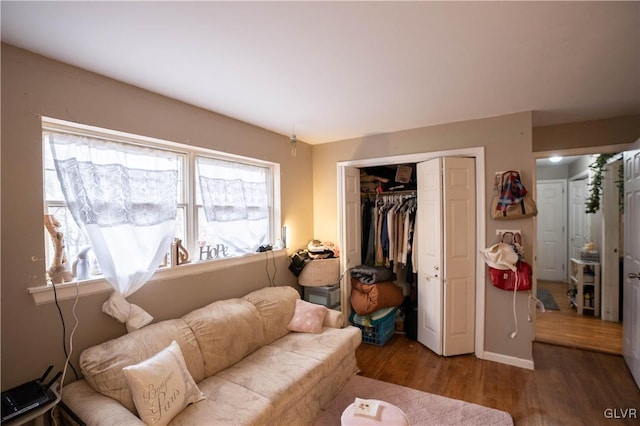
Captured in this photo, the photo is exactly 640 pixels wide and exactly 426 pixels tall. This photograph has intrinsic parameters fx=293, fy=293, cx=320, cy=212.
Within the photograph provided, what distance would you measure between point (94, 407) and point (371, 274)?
109 inches

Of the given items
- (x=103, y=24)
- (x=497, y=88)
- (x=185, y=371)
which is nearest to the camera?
(x=103, y=24)

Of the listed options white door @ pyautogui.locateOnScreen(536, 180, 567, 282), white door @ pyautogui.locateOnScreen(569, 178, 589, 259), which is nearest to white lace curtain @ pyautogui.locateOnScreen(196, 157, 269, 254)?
white door @ pyautogui.locateOnScreen(569, 178, 589, 259)

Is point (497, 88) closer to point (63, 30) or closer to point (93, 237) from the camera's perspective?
point (63, 30)

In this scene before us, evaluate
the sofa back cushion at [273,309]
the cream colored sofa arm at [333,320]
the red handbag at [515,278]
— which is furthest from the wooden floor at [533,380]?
the sofa back cushion at [273,309]

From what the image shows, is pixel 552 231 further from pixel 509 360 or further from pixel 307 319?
pixel 307 319

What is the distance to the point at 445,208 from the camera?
3.11 metres

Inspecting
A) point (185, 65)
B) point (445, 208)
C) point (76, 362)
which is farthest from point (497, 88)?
point (76, 362)

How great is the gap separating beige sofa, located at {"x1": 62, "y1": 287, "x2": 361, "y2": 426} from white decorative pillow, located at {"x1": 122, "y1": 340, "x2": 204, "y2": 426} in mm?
64

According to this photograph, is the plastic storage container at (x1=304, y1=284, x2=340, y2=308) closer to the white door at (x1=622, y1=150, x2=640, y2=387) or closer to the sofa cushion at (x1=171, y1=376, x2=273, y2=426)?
the sofa cushion at (x1=171, y1=376, x2=273, y2=426)

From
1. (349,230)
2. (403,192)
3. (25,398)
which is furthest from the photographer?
(403,192)

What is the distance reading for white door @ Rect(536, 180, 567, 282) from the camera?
5891mm

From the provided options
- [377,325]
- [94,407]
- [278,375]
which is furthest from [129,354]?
[377,325]

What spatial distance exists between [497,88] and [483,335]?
241cm

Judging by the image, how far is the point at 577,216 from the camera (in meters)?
5.50
